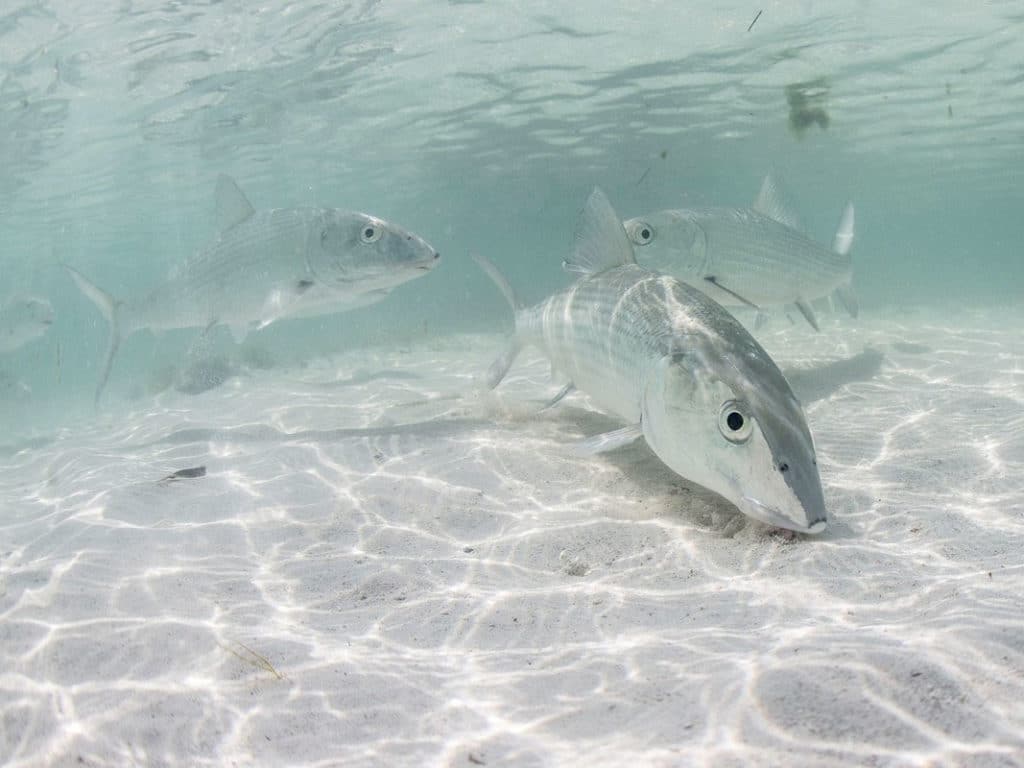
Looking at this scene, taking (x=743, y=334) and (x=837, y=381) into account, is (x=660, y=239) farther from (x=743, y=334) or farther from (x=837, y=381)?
(x=837, y=381)

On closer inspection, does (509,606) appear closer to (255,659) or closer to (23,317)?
(255,659)

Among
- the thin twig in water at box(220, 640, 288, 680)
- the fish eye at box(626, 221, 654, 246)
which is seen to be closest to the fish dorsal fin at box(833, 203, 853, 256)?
the fish eye at box(626, 221, 654, 246)

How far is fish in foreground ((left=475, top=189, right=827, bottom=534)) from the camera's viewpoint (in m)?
3.12

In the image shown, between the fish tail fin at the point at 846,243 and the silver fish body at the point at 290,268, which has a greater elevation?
the silver fish body at the point at 290,268

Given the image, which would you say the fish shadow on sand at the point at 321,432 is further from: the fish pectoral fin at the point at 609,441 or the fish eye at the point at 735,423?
the fish eye at the point at 735,423

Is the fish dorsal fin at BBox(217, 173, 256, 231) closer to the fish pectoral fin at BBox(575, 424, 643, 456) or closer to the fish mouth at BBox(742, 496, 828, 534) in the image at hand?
the fish pectoral fin at BBox(575, 424, 643, 456)

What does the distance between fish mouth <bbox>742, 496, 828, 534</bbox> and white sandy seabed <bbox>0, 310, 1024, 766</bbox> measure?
24 cm

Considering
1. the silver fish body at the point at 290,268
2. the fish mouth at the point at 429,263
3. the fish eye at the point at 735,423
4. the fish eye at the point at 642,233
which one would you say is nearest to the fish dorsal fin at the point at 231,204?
the silver fish body at the point at 290,268

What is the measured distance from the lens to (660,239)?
638 cm

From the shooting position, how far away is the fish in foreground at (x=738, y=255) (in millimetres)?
6438

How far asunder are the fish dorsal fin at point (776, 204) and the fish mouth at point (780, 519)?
576 centimetres

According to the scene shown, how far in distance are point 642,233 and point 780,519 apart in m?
3.95

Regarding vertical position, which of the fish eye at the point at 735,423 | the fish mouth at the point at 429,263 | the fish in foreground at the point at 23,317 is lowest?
the fish in foreground at the point at 23,317

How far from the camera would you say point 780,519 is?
3092mm
